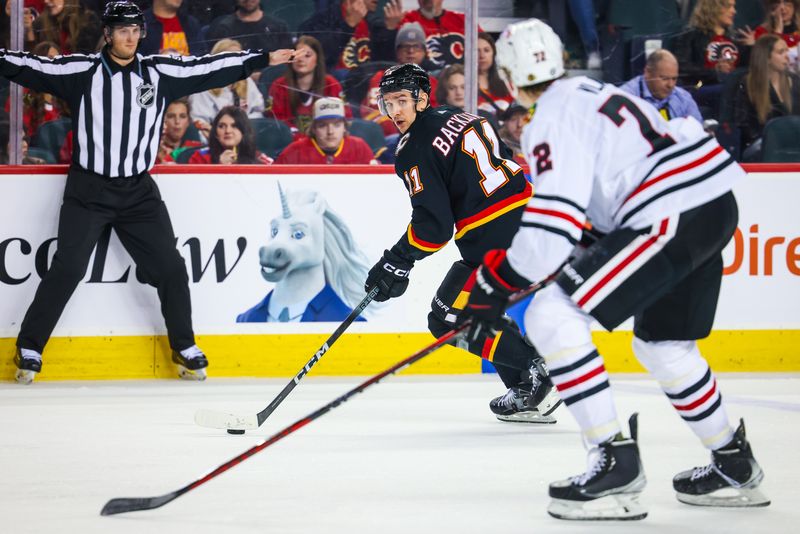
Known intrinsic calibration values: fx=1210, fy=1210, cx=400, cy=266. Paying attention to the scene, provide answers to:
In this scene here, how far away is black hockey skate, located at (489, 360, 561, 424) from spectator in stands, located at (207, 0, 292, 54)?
2062 mm

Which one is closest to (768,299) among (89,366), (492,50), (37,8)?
(492,50)

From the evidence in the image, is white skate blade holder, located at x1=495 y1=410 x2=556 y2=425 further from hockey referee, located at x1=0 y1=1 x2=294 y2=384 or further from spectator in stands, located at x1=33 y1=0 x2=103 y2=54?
spectator in stands, located at x1=33 y1=0 x2=103 y2=54

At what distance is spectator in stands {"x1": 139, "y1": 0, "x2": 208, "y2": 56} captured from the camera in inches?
197

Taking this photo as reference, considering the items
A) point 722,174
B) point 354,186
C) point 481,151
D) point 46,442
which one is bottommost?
point 46,442

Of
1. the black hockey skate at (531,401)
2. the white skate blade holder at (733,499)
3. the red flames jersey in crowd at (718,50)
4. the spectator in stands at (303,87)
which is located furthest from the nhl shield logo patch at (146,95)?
the white skate blade holder at (733,499)

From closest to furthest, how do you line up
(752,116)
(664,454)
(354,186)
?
(664,454), (354,186), (752,116)

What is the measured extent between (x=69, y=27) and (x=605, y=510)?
340cm

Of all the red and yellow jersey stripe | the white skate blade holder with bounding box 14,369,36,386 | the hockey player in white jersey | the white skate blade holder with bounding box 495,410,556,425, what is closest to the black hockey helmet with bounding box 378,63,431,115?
the red and yellow jersey stripe

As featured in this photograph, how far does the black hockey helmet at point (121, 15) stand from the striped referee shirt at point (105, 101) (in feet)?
0.41

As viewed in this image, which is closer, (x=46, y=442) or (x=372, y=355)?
(x=46, y=442)

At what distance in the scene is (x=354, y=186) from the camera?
4887mm

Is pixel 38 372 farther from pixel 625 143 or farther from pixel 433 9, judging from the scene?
pixel 625 143

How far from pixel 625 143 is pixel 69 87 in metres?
2.95

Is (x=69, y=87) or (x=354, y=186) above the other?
(x=69, y=87)
